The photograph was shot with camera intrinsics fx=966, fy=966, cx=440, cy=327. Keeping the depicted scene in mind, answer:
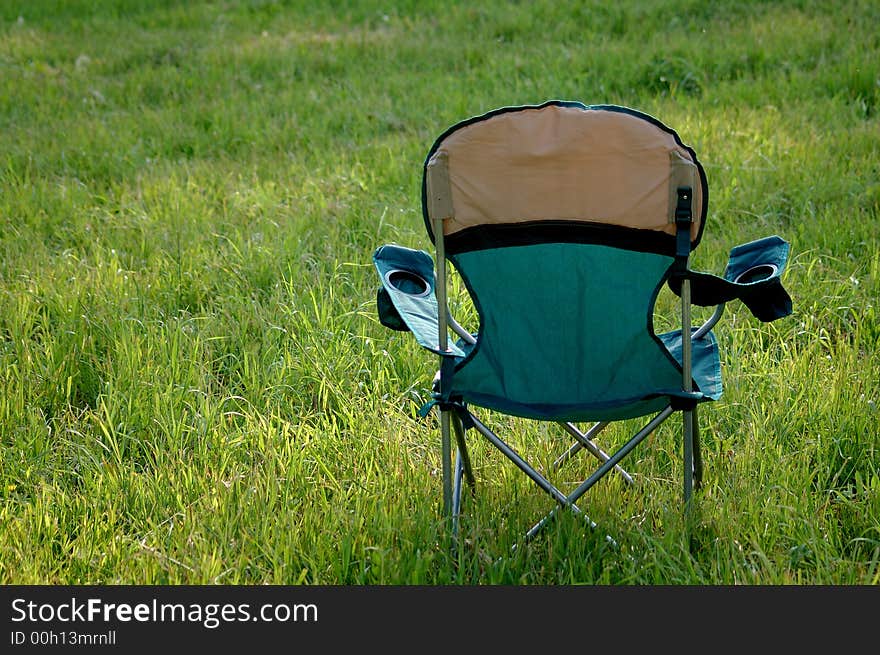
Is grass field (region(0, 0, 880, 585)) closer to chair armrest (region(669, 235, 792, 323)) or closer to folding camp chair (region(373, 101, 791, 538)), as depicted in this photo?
folding camp chair (region(373, 101, 791, 538))

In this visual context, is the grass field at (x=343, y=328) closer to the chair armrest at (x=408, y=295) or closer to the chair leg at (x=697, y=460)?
the chair leg at (x=697, y=460)

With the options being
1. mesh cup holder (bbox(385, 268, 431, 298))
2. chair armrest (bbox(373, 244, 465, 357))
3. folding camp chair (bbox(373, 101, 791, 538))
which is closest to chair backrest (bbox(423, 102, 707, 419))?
folding camp chair (bbox(373, 101, 791, 538))

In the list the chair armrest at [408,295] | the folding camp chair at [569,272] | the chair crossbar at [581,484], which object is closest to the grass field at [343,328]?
the chair crossbar at [581,484]

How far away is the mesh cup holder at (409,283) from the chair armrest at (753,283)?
2.20ft

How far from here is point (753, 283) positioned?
7.30 feet

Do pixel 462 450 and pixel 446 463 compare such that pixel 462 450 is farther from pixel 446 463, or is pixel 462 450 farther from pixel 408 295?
pixel 408 295

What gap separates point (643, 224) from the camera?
2230 mm

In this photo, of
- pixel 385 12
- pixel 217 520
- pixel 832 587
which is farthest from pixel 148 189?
pixel 385 12

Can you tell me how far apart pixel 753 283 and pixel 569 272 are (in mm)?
426

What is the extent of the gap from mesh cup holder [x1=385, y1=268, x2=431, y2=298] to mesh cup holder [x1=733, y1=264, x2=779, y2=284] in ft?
2.69

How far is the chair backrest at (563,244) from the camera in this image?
2.20 metres

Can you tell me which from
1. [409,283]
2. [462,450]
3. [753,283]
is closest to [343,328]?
[409,283]

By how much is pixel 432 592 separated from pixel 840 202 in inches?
127

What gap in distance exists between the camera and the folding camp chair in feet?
7.24
